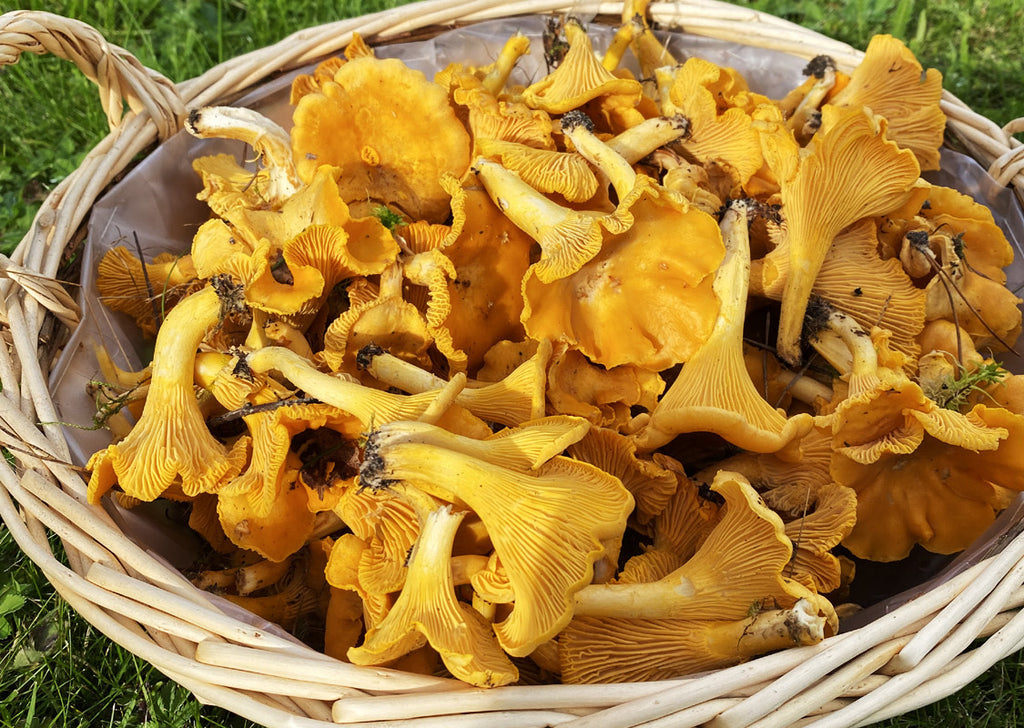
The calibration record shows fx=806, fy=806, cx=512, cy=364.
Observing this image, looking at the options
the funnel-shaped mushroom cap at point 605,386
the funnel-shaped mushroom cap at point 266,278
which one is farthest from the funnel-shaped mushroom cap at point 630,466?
the funnel-shaped mushroom cap at point 266,278

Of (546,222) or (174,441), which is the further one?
(546,222)

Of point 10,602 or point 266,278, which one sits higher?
point 266,278

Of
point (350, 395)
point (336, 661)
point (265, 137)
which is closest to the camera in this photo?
point (336, 661)

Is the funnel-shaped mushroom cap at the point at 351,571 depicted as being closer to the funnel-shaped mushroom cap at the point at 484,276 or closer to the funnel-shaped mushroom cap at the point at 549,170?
the funnel-shaped mushroom cap at the point at 484,276

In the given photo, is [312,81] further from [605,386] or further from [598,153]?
[605,386]

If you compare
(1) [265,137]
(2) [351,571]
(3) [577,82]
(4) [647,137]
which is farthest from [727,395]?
(1) [265,137]

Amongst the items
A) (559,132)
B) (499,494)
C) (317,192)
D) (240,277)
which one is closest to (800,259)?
(559,132)

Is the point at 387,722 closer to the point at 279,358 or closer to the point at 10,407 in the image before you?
the point at 279,358
